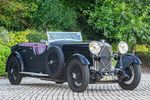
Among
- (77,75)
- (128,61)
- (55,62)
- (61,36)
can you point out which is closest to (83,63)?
(77,75)

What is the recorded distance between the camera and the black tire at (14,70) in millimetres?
13570

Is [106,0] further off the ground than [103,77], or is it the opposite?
[106,0]

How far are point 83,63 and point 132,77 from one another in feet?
5.03

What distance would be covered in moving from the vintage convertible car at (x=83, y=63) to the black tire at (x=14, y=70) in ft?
1.54

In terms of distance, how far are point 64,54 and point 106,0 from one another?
423 inches

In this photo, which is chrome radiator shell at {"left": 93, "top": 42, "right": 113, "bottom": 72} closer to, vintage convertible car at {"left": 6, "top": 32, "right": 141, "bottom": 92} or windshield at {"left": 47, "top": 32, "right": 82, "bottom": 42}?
vintage convertible car at {"left": 6, "top": 32, "right": 141, "bottom": 92}

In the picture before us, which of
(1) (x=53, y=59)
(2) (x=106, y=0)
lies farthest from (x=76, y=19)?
(1) (x=53, y=59)

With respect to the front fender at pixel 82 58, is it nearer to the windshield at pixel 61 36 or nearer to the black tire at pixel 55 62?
the black tire at pixel 55 62

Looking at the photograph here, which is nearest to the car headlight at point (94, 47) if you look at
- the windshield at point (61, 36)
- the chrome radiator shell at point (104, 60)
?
the chrome radiator shell at point (104, 60)

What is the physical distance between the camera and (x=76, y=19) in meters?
24.3

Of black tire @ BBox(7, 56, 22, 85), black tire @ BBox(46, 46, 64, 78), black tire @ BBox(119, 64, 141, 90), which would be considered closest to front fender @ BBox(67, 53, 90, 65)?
black tire @ BBox(46, 46, 64, 78)

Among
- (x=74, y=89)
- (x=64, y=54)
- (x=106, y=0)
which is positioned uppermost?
(x=106, y=0)

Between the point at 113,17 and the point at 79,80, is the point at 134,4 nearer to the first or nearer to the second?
the point at 113,17

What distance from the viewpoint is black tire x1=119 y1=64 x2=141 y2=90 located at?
11.8m
